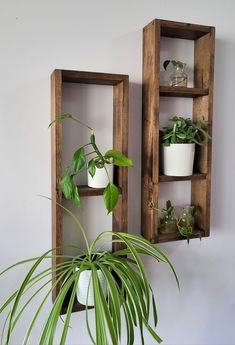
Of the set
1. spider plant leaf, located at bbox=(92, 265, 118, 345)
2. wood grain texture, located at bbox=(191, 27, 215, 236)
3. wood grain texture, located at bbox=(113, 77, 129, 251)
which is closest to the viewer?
spider plant leaf, located at bbox=(92, 265, 118, 345)

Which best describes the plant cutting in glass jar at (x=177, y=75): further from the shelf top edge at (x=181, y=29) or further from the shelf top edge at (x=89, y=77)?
the shelf top edge at (x=89, y=77)

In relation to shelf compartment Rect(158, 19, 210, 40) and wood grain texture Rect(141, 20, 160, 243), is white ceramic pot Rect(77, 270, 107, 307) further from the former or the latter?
shelf compartment Rect(158, 19, 210, 40)

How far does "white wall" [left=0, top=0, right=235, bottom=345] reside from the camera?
1.07 meters

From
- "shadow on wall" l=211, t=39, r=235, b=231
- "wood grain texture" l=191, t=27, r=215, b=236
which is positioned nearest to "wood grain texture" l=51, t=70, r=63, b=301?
"wood grain texture" l=191, t=27, r=215, b=236

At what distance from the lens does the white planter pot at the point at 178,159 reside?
1.14m

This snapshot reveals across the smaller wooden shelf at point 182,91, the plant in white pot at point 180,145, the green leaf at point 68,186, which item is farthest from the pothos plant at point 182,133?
the green leaf at point 68,186

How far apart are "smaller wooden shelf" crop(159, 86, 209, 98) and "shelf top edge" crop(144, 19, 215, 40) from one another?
22cm

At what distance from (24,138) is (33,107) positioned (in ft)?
0.40

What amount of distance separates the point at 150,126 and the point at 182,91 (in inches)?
7.4

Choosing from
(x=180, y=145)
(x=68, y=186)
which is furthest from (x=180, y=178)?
(x=68, y=186)

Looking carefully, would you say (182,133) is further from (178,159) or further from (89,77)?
(89,77)

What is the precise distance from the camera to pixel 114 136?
3.89 feet

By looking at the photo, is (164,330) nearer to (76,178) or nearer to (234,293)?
(234,293)

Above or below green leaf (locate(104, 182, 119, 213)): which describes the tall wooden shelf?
above
